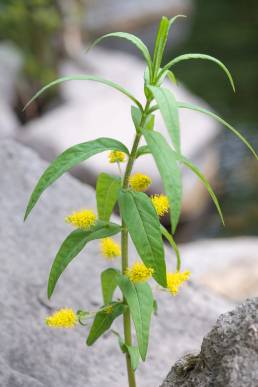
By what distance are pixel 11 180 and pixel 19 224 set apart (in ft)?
0.74

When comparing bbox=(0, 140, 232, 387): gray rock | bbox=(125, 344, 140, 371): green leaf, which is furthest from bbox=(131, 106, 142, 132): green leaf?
bbox=(0, 140, 232, 387): gray rock

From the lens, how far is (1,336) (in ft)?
6.35

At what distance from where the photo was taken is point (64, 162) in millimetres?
1381

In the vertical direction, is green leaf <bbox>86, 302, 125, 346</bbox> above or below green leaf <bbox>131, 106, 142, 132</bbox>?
below

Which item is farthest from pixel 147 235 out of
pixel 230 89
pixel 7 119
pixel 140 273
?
pixel 230 89

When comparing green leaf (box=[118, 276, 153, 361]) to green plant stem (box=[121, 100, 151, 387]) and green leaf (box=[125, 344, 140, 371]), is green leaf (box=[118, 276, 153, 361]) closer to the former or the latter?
green plant stem (box=[121, 100, 151, 387])

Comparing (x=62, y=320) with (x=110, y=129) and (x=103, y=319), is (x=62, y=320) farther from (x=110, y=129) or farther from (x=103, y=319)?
(x=110, y=129)

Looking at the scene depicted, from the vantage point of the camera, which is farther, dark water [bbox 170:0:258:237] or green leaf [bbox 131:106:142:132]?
dark water [bbox 170:0:258:237]

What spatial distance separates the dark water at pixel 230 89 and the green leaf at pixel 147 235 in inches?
162

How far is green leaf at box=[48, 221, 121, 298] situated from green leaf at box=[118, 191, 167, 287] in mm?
102

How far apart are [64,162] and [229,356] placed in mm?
470

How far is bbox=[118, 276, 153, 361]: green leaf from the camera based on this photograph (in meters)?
1.42

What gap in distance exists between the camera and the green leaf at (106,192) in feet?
5.02

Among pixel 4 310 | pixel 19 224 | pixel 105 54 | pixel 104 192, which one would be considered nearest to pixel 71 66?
pixel 105 54
